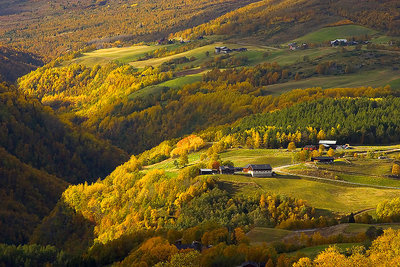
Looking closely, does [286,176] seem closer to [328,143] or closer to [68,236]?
[328,143]

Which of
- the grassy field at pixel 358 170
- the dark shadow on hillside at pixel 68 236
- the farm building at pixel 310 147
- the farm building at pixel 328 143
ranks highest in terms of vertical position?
the grassy field at pixel 358 170

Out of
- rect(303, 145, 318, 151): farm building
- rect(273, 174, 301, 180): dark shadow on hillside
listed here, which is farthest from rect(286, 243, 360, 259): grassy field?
rect(303, 145, 318, 151): farm building

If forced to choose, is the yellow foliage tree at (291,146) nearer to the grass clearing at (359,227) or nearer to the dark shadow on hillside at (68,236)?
the dark shadow on hillside at (68,236)

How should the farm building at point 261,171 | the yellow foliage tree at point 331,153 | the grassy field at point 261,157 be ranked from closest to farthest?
the farm building at point 261,171 → the yellow foliage tree at point 331,153 → the grassy field at point 261,157

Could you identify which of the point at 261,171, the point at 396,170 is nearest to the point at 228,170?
the point at 261,171

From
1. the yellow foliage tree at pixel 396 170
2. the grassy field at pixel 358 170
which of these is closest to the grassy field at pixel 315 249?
the grassy field at pixel 358 170

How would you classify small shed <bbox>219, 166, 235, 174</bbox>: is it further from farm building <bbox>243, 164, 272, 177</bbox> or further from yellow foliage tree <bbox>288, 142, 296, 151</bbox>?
yellow foliage tree <bbox>288, 142, 296, 151</bbox>
